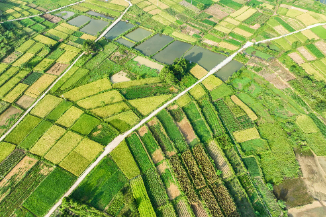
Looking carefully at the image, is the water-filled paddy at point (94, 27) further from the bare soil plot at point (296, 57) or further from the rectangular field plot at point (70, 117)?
the bare soil plot at point (296, 57)

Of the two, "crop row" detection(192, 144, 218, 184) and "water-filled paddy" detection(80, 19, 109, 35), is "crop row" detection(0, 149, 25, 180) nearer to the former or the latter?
"crop row" detection(192, 144, 218, 184)

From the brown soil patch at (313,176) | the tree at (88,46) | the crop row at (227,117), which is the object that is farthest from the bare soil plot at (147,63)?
the brown soil patch at (313,176)

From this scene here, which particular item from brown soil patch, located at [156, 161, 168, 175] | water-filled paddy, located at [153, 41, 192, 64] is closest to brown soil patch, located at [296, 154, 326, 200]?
brown soil patch, located at [156, 161, 168, 175]

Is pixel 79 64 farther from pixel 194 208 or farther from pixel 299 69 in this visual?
pixel 299 69

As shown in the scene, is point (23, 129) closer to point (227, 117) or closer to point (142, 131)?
point (142, 131)

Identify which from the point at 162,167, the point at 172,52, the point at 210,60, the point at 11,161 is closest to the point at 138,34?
the point at 172,52
